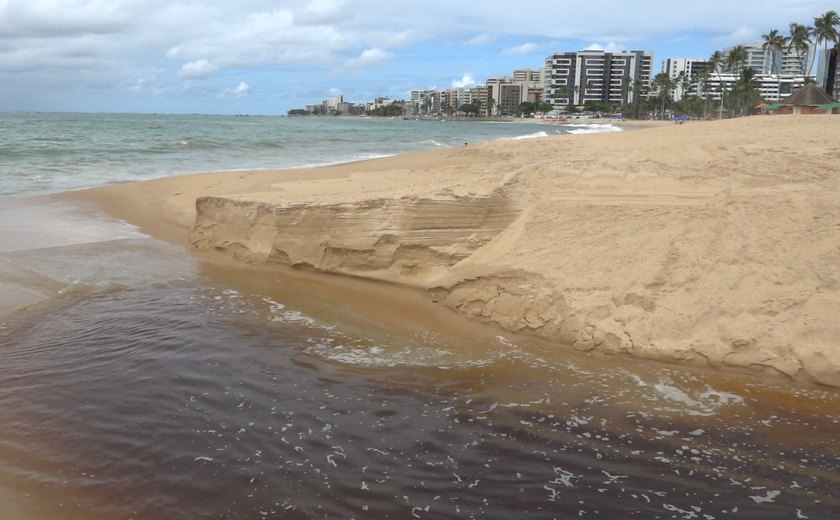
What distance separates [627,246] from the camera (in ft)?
19.9

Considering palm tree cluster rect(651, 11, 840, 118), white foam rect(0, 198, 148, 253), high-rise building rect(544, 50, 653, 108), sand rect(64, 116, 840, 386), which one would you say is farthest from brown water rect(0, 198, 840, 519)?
high-rise building rect(544, 50, 653, 108)

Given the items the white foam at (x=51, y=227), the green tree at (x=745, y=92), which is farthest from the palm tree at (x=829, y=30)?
the white foam at (x=51, y=227)

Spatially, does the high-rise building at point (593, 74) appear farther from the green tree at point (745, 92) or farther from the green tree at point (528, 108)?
the green tree at point (745, 92)

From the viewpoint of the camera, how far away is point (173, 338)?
5.90 m

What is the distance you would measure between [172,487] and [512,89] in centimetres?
18614

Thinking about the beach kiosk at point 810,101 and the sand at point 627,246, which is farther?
the beach kiosk at point 810,101

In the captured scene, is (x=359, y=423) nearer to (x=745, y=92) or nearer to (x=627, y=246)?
(x=627, y=246)

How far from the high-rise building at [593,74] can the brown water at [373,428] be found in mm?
159876

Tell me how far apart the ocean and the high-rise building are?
15962 centimetres

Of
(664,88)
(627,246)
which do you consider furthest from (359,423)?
(664,88)

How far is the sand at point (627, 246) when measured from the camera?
5.22m

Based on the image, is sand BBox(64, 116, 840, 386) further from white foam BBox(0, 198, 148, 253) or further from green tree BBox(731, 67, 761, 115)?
green tree BBox(731, 67, 761, 115)

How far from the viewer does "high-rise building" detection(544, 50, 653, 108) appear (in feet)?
516

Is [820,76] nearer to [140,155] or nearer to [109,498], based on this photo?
[140,155]
